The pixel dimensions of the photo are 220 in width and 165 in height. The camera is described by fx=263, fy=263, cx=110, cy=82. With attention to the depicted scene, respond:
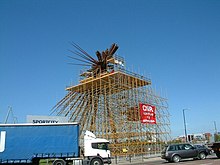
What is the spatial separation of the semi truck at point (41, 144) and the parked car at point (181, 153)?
5.89 meters

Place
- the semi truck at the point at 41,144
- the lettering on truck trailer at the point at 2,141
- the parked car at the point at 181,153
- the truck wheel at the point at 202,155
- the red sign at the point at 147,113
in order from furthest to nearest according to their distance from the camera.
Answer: the red sign at the point at 147,113 < the truck wheel at the point at 202,155 < the parked car at the point at 181,153 < the semi truck at the point at 41,144 < the lettering on truck trailer at the point at 2,141

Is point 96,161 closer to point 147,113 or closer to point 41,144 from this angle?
point 41,144

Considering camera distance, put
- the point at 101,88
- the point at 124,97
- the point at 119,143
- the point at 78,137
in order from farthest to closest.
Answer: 1. the point at 101,88
2. the point at 124,97
3. the point at 119,143
4. the point at 78,137

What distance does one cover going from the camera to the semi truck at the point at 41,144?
20500 mm

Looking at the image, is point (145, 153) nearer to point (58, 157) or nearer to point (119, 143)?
point (119, 143)

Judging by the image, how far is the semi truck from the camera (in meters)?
20.5

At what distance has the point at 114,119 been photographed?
3250cm

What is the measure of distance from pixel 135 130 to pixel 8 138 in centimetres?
1662

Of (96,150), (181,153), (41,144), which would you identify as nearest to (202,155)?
(181,153)

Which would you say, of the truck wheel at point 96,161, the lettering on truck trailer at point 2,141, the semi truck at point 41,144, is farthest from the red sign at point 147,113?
the lettering on truck trailer at point 2,141

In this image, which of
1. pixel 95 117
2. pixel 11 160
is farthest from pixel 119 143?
pixel 11 160

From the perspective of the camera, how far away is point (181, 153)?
22.9 m

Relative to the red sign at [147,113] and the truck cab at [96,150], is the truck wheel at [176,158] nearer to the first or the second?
the truck cab at [96,150]

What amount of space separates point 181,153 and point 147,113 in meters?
12.0
